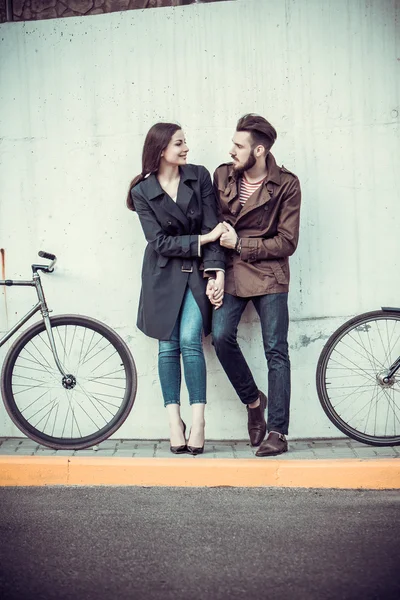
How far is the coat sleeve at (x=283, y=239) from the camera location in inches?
225

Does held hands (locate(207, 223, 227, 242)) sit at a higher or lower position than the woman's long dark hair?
lower

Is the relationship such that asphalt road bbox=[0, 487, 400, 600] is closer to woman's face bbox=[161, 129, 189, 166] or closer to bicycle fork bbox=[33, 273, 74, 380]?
bicycle fork bbox=[33, 273, 74, 380]

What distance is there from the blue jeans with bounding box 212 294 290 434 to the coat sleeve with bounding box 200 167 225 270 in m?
0.24

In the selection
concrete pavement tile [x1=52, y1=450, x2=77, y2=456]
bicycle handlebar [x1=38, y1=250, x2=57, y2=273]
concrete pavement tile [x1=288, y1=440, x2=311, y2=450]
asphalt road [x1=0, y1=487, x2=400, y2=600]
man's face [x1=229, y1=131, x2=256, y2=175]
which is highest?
man's face [x1=229, y1=131, x2=256, y2=175]

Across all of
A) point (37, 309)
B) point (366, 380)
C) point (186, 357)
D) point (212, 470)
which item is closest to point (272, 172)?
point (186, 357)

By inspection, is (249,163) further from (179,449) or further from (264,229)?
(179,449)

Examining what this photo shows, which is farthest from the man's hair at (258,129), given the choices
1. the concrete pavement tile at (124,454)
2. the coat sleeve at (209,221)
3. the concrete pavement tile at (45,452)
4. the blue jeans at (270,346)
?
the concrete pavement tile at (45,452)

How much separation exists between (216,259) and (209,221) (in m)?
0.28

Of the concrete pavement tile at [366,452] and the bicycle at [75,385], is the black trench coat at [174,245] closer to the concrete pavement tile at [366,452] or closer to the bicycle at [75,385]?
the bicycle at [75,385]

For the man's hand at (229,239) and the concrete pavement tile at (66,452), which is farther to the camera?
the concrete pavement tile at (66,452)

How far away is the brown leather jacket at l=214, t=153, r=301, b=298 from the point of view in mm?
5723

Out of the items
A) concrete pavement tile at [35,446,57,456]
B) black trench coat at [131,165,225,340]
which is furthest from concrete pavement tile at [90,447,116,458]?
black trench coat at [131,165,225,340]

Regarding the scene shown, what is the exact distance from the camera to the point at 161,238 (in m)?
5.80

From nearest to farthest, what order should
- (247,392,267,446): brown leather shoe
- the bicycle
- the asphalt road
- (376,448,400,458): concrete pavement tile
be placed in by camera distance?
1. the asphalt road
2. (376,448,400,458): concrete pavement tile
3. (247,392,267,446): brown leather shoe
4. the bicycle
